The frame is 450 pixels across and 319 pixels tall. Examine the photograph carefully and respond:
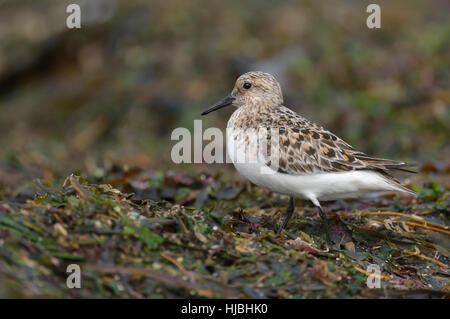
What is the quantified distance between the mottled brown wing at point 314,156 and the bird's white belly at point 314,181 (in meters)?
0.05

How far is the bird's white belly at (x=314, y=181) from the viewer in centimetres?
521

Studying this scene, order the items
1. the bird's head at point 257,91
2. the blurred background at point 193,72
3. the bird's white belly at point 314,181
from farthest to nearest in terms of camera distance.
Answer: the blurred background at point 193,72 < the bird's head at point 257,91 < the bird's white belly at point 314,181

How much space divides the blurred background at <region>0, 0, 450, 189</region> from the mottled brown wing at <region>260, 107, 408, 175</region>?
11.3 feet

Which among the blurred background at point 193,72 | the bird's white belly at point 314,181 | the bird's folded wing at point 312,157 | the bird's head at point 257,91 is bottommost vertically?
the bird's white belly at point 314,181

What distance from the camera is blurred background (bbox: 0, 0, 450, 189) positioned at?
10.0m

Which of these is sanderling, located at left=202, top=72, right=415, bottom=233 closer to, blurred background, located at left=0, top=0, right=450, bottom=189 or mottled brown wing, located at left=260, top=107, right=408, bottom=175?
mottled brown wing, located at left=260, top=107, right=408, bottom=175

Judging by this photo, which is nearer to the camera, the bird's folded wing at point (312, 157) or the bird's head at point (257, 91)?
the bird's folded wing at point (312, 157)


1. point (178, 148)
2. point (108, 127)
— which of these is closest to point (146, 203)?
point (178, 148)

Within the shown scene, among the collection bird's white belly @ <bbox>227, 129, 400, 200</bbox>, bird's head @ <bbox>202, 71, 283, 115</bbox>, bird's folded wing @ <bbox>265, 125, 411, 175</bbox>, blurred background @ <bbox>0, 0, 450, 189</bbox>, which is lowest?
bird's white belly @ <bbox>227, 129, 400, 200</bbox>

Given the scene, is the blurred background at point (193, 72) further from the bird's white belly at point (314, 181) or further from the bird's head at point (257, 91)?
the bird's white belly at point (314, 181)

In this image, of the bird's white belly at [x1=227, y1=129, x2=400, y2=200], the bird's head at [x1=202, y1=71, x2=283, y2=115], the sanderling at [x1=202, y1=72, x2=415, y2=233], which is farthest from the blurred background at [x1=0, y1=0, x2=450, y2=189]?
the bird's white belly at [x1=227, y1=129, x2=400, y2=200]

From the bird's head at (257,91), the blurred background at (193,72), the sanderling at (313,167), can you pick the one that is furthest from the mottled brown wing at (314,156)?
the blurred background at (193,72)

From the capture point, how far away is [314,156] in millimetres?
5309

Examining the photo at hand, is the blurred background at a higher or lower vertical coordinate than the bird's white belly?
higher
